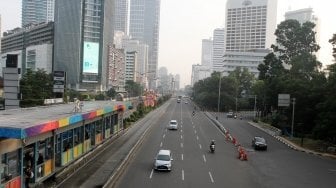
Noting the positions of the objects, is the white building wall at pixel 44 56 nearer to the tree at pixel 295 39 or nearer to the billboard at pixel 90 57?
the billboard at pixel 90 57

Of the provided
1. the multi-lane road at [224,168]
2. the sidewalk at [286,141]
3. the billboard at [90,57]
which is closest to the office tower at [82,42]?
the billboard at [90,57]

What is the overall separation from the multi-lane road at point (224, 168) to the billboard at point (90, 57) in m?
126

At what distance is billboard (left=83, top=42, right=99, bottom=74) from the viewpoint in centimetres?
17538

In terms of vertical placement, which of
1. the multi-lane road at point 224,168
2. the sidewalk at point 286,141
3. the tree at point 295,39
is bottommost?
the sidewalk at point 286,141

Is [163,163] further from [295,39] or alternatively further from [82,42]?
[82,42]

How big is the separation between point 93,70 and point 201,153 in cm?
13775

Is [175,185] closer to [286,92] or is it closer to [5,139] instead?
[5,139]

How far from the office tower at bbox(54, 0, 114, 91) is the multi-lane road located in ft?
405

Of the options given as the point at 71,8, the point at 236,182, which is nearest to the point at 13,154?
the point at 236,182

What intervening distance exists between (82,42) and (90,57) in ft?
22.3

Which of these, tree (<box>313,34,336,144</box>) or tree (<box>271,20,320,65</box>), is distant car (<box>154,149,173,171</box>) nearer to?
tree (<box>313,34,336,144</box>)

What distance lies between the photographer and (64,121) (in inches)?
987

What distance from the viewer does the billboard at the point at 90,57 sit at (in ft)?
575

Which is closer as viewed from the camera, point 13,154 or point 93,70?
point 13,154
